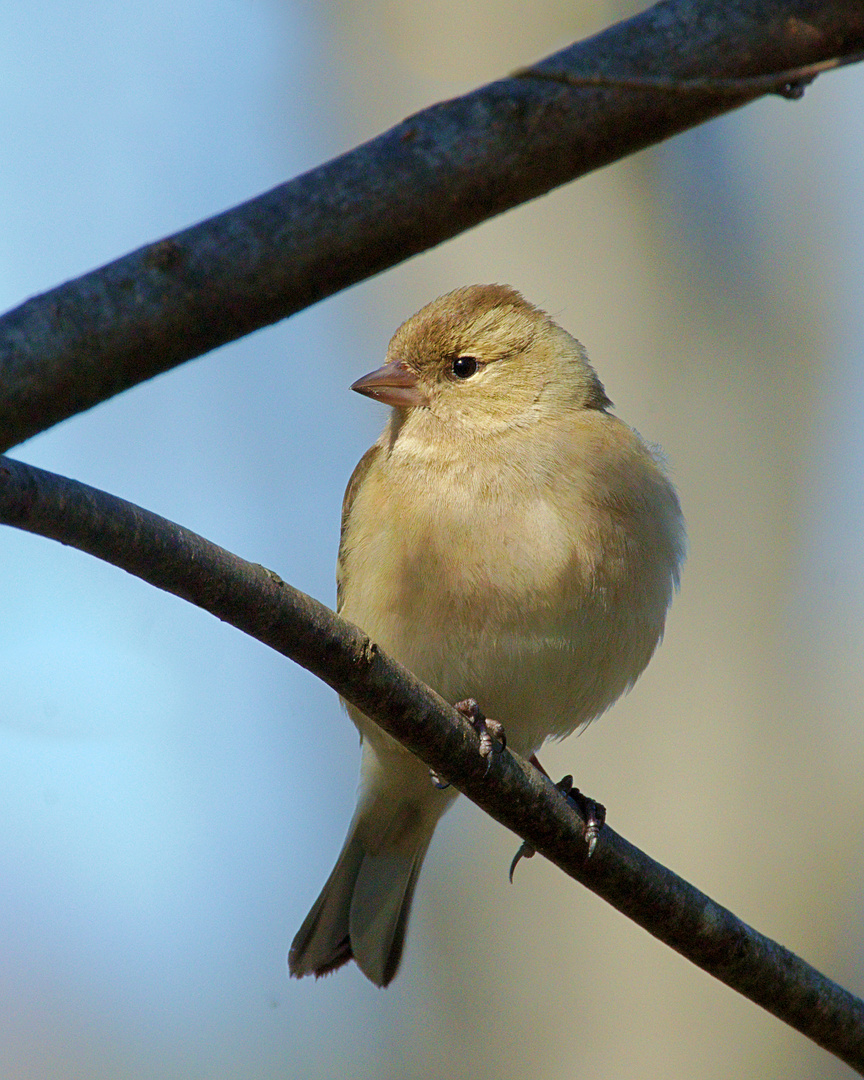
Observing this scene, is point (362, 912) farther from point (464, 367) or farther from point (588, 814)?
point (464, 367)

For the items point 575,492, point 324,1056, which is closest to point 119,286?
point 575,492

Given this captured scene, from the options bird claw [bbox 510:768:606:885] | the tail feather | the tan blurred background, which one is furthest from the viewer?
the tan blurred background

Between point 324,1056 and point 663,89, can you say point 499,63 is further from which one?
point 324,1056

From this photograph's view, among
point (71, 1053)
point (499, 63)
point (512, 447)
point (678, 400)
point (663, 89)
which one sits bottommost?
point (71, 1053)

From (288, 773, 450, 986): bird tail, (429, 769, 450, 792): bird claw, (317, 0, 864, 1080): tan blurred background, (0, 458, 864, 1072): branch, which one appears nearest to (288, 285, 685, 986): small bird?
(288, 773, 450, 986): bird tail

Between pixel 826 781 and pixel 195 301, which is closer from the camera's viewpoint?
pixel 195 301

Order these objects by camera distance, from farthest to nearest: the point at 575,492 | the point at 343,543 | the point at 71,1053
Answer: the point at 71,1053, the point at 343,543, the point at 575,492

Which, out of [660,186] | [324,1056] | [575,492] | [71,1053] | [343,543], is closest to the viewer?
[575,492]

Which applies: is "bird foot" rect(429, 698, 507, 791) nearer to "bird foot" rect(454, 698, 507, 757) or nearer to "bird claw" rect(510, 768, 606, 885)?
"bird foot" rect(454, 698, 507, 757)
